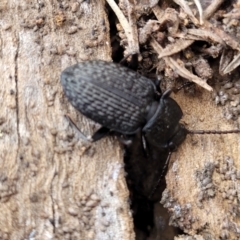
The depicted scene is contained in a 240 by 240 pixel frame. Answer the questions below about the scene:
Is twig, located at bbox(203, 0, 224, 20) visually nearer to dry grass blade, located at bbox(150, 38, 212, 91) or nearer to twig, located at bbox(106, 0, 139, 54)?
dry grass blade, located at bbox(150, 38, 212, 91)

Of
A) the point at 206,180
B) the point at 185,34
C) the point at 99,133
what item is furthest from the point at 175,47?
the point at 206,180

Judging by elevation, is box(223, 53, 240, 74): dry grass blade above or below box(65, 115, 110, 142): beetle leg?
above

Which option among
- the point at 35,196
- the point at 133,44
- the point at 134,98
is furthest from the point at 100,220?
the point at 133,44

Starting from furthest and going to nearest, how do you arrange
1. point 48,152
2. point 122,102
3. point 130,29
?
1. point 130,29
2. point 122,102
3. point 48,152

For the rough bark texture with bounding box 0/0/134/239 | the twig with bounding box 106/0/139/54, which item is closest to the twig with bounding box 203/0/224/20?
the twig with bounding box 106/0/139/54

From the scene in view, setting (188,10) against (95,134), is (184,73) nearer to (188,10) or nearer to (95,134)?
(188,10)
